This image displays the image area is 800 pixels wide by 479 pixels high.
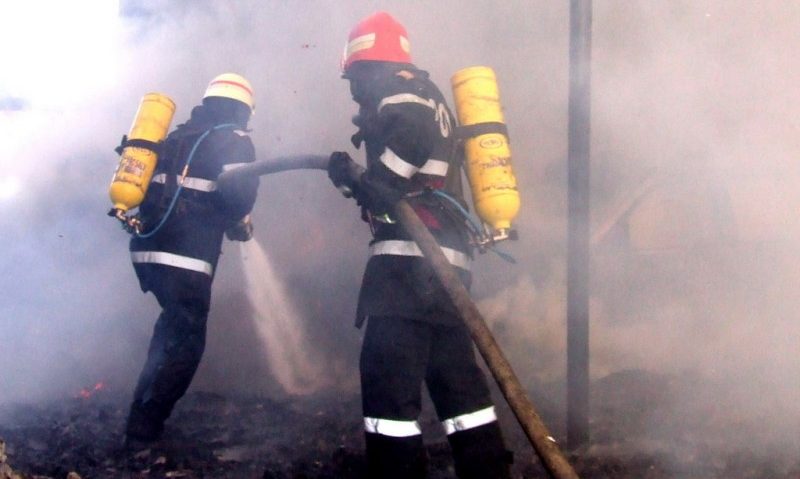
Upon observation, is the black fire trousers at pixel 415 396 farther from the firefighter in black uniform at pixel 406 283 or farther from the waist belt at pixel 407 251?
the waist belt at pixel 407 251

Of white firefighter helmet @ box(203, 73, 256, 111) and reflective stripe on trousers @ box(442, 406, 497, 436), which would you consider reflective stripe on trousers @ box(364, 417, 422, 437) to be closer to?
reflective stripe on trousers @ box(442, 406, 497, 436)

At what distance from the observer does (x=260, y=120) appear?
6.79 m

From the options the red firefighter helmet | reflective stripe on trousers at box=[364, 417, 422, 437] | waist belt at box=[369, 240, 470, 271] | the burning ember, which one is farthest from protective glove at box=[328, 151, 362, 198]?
the burning ember

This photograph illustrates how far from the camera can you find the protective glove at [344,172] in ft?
10.9

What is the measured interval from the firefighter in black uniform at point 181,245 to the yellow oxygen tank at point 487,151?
1521mm

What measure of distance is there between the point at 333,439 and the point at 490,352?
184cm

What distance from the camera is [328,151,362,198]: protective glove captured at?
10.9 feet

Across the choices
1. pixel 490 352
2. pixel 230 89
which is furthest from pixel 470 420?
pixel 230 89

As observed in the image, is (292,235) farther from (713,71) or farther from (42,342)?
(713,71)

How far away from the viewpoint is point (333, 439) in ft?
14.3

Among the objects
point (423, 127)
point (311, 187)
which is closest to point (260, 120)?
point (311, 187)

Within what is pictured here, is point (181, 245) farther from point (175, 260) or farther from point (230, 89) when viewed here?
point (230, 89)

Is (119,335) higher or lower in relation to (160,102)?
lower

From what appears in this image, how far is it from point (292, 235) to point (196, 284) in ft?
6.72
